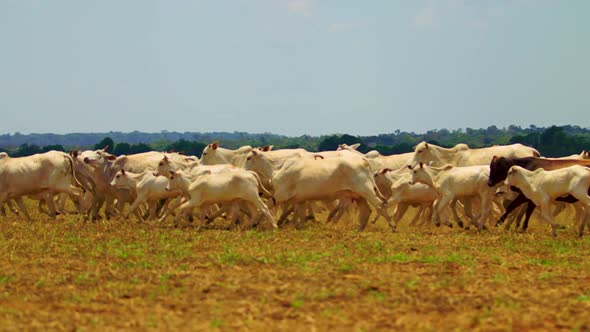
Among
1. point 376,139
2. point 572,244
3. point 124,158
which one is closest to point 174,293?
point 572,244

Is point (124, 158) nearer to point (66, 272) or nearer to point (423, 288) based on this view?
point (66, 272)

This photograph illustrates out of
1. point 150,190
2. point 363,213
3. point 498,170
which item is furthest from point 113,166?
point 498,170

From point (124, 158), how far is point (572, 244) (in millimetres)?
11573

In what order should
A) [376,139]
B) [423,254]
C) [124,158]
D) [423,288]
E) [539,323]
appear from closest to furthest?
[539,323] → [423,288] → [423,254] → [124,158] → [376,139]

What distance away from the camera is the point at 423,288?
441 inches

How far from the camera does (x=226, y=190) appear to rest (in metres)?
18.7

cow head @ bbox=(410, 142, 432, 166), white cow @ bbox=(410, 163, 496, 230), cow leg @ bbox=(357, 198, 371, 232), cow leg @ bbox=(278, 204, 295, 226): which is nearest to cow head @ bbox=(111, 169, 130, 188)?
cow leg @ bbox=(278, 204, 295, 226)

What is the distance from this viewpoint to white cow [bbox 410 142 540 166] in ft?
78.3

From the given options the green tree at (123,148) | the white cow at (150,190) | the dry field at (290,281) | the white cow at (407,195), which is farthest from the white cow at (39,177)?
the green tree at (123,148)

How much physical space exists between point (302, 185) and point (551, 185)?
4.70 meters

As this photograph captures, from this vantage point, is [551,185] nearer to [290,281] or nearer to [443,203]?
[443,203]

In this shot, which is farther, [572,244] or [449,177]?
[449,177]

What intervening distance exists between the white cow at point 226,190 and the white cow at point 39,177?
159 inches

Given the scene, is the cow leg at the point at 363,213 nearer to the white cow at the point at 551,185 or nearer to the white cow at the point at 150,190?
the white cow at the point at 551,185
